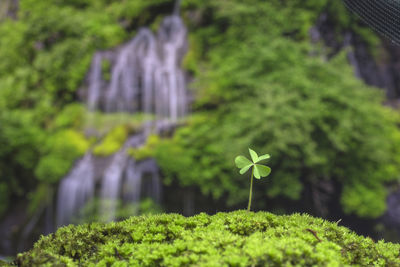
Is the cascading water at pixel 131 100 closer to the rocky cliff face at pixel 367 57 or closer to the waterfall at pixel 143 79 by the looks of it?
the waterfall at pixel 143 79

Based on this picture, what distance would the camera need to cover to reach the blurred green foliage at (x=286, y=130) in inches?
211

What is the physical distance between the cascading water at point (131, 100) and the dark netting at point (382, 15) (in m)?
4.92

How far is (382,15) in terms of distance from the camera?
1649 mm

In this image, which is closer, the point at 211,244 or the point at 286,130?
the point at 211,244

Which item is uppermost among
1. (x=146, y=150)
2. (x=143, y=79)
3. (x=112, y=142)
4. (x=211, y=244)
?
(x=143, y=79)

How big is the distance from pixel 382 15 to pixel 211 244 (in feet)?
4.87

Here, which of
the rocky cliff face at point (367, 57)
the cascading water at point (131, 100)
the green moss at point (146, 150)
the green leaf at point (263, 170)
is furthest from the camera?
the rocky cliff face at point (367, 57)

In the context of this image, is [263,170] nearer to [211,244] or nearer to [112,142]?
[211,244]

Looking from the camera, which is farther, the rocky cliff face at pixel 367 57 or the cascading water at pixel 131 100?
the rocky cliff face at pixel 367 57

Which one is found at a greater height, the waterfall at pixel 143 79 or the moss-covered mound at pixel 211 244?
the waterfall at pixel 143 79

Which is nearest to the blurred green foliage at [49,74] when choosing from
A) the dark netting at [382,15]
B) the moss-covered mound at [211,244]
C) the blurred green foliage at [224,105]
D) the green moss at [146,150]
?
the blurred green foliage at [224,105]

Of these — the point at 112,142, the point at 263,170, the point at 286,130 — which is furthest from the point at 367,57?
the point at 263,170

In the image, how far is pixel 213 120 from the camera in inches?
257

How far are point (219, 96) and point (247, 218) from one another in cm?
552
